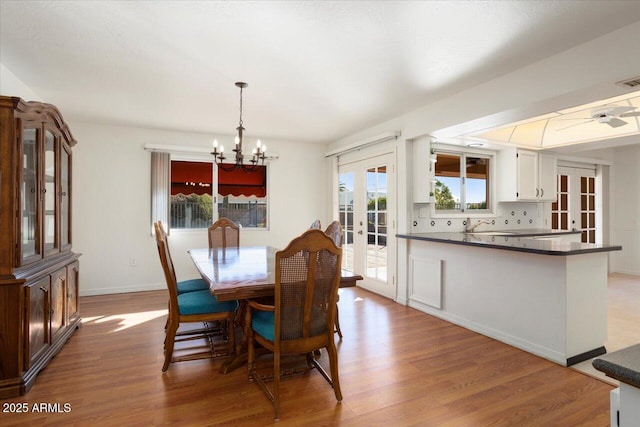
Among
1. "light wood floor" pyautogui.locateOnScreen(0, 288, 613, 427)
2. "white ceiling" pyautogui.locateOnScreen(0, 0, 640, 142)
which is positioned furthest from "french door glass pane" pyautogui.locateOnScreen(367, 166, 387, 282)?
"light wood floor" pyautogui.locateOnScreen(0, 288, 613, 427)

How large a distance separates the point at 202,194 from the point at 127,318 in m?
2.22

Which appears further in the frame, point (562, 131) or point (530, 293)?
point (562, 131)

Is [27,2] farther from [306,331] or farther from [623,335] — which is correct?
[623,335]

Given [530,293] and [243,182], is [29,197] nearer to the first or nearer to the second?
[243,182]

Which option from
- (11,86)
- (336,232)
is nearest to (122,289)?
(11,86)

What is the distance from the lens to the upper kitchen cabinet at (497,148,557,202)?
4.75 m

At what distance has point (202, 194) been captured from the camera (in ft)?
17.5

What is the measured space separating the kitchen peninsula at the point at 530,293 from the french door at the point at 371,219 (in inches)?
37.1

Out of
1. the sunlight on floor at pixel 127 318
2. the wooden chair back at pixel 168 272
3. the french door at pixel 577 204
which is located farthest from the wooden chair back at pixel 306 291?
the french door at pixel 577 204

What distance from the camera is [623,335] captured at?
3154 mm

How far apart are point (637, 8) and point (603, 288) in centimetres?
209

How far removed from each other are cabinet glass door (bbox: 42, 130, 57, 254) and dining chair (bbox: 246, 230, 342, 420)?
73.7 inches

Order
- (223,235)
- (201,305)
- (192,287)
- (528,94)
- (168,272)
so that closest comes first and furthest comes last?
1. (168,272)
2. (201,305)
3. (528,94)
4. (192,287)
5. (223,235)

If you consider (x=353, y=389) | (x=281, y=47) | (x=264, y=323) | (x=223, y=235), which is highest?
(x=281, y=47)
